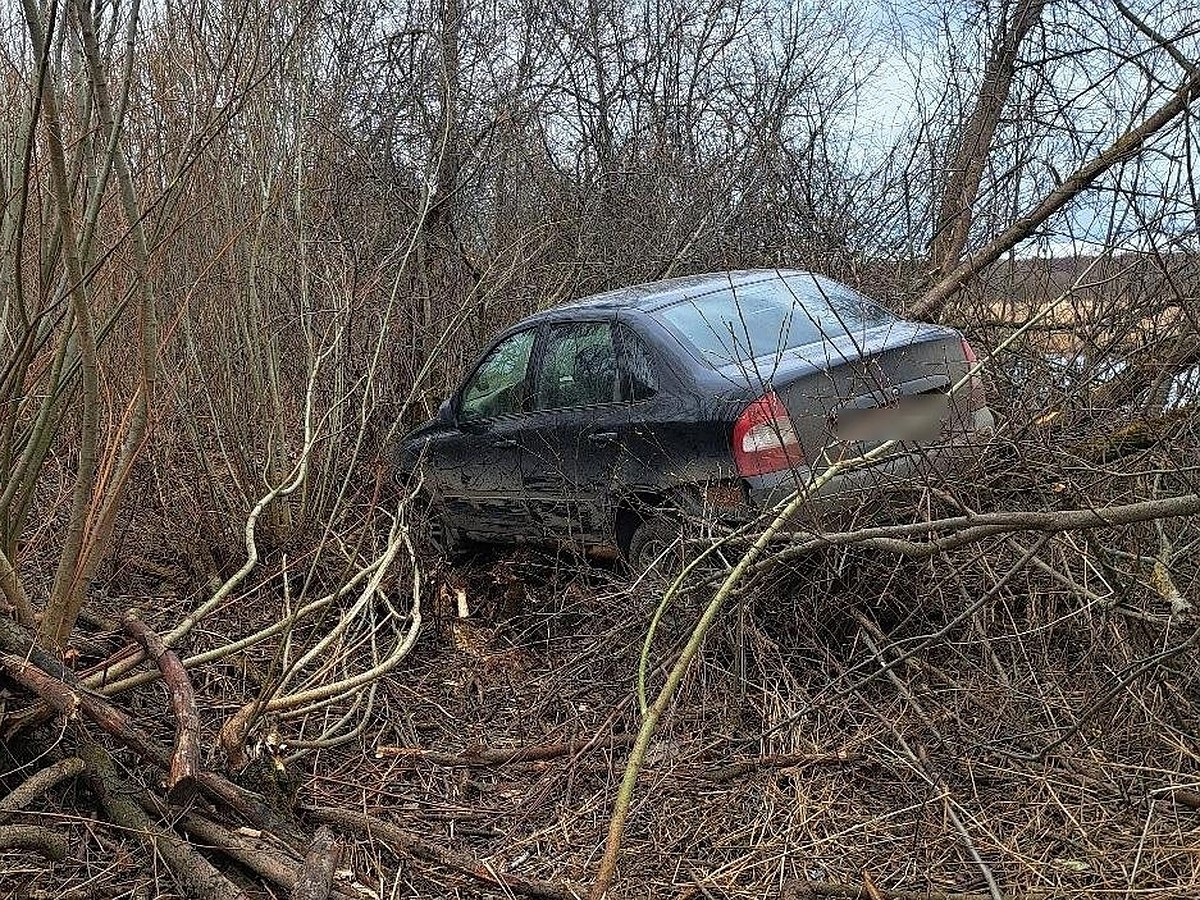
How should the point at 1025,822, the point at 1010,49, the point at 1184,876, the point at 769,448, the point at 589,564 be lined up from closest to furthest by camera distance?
the point at 1184,876 < the point at 1025,822 < the point at 769,448 < the point at 589,564 < the point at 1010,49

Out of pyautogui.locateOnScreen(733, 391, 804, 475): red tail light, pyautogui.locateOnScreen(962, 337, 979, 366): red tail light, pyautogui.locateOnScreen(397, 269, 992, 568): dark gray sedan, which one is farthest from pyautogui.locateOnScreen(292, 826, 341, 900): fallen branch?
pyautogui.locateOnScreen(962, 337, 979, 366): red tail light

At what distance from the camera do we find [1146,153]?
17.3 ft

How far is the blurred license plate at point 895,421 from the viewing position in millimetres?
4656

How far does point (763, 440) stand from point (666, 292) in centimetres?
157

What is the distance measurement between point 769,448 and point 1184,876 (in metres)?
2.36

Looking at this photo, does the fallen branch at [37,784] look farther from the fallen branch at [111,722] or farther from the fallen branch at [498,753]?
the fallen branch at [498,753]

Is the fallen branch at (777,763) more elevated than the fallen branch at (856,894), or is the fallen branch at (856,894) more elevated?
the fallen branch at (777,763)

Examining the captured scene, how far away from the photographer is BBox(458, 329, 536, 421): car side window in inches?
269

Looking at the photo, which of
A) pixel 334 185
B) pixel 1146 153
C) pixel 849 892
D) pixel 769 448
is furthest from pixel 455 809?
pixel 334 185

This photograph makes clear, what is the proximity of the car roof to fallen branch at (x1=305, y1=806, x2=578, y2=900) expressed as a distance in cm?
309

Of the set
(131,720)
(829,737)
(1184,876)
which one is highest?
(131,720)

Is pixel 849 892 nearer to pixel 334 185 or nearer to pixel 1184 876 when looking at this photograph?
pixel 1184 876

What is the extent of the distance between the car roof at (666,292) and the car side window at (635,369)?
208 mm

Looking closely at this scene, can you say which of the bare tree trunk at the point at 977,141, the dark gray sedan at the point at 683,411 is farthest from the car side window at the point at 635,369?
the bare tree trunk at the point at 977,141
